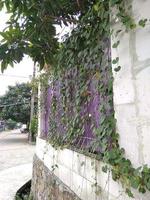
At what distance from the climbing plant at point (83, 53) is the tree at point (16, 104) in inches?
882

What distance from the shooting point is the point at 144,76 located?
2.20 metres

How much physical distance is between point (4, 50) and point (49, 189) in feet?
8.66

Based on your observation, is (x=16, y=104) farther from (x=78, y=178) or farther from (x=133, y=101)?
(x=133, y=101)

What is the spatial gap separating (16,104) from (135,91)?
25.9 meters

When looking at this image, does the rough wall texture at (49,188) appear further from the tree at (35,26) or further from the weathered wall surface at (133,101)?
the tree at (35,26)

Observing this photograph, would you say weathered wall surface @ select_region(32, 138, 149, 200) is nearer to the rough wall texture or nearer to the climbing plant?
the rough wall texture

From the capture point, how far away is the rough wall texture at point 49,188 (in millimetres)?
3998

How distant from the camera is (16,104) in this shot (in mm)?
27562

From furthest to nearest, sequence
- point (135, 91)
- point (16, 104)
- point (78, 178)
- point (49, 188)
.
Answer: point (16, 104) → point (49, 188) → point (78, 178) → point (135, 91)

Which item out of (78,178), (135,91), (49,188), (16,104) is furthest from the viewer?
(16,104)

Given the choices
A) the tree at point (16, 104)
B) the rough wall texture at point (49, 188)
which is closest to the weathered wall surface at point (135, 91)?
the rough wall texture at point (49, 188)

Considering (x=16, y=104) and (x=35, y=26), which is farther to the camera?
(x=16, y=104)

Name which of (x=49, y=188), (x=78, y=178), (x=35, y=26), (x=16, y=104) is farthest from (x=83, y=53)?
(x=16, y=104)

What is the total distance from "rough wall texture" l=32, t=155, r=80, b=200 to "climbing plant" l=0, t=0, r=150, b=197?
0.62 m
